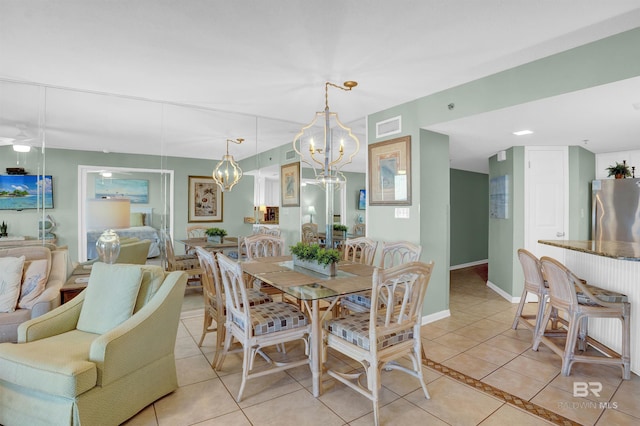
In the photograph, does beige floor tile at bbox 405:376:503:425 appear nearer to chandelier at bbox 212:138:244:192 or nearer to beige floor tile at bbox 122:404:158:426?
beige floor tile at bbox 122:404:158:426

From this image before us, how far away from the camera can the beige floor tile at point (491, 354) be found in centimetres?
273

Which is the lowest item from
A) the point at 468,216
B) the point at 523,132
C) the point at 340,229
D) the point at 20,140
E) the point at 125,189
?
the point at 340,229

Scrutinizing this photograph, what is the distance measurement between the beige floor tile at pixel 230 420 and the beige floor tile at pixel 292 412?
0.03m

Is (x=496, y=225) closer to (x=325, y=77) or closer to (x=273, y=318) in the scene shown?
(x=325, y=77)

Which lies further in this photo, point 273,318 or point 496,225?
point 496,225

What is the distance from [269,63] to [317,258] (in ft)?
5.46

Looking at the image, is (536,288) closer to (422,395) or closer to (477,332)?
(477,332)

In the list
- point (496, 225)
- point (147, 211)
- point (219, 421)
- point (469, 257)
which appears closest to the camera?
point (219, 421)

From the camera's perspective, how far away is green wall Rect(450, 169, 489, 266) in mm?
6723

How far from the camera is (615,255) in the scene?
247cm

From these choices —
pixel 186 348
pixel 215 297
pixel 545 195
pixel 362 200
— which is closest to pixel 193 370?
pixel 186 348

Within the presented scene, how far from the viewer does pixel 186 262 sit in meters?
4.16

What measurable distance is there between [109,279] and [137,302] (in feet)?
0.82

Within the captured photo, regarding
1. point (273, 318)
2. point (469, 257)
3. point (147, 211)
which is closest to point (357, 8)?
point (273, 318)
